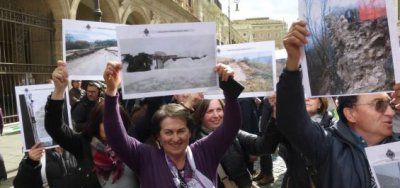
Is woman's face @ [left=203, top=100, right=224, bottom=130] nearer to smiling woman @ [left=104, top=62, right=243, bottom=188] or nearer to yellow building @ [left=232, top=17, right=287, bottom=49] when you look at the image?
smiling woman @ [left=104, top=62, right=243, bottom=188]

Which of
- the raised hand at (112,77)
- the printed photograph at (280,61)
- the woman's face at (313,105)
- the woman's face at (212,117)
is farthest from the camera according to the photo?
the printed photograph at (280,61)

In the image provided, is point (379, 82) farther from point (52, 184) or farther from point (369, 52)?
point (52, 184)

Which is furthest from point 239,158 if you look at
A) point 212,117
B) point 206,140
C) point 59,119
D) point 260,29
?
point 260,29

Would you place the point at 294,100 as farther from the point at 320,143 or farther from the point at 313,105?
the point at 313,105

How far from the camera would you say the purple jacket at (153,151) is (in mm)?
2398

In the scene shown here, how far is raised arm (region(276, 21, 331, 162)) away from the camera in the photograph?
6.00ft

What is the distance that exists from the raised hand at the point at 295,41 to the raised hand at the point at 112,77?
99 centimetres

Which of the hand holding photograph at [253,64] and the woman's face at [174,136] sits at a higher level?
the hand holding photograph at [253,64]

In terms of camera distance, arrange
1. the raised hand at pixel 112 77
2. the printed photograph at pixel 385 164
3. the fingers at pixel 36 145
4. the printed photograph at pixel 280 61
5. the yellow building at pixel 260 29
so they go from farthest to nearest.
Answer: the yellow building at pixel 260 29 → the printed photograph at pixel 280 61 → the fingers at pixel 36 145 → the raised hand at pixel 112 77 → the printed photograph at pixel 385 164

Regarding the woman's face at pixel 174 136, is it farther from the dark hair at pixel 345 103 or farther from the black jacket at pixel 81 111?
the black jacket at pixel 81 111

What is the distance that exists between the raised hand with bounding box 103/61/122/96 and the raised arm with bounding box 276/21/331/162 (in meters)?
0.94

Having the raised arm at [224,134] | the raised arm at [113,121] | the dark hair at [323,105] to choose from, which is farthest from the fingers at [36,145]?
the dark hair at [323,105]

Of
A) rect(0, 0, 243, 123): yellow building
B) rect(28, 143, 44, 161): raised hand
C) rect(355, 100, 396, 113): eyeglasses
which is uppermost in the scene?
rect(0, 0, 243, 123): yellow building

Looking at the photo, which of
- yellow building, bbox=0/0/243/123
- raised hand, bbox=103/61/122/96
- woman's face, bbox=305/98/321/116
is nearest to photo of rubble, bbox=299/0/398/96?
raised hand, bbox=103/61/122/96
